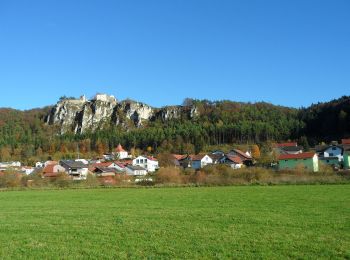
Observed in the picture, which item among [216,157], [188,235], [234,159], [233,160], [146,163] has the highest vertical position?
[216,157]

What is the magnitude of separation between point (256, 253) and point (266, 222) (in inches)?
242

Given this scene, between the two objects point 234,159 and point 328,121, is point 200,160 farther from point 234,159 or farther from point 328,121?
point 328,121

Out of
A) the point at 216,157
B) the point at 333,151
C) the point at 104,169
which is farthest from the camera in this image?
the point at 216,157

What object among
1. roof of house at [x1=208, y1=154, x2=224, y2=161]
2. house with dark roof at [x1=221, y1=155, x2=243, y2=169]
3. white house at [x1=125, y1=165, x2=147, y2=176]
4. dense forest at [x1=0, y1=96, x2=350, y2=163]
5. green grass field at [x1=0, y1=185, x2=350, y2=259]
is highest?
dense forest at [x1=0, y1=96, x2=350, y2=163]

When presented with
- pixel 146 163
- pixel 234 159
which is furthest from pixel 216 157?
pixel 146 163

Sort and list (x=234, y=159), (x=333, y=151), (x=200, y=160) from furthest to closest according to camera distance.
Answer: (x=200, y=160) < (x=234, y=159) < (x=333, y=151)

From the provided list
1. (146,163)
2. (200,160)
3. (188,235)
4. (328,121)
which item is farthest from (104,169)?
(328,121)

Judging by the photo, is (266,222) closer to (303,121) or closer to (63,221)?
(63,221)

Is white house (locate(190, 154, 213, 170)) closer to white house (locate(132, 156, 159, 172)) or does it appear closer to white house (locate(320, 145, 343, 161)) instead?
white house (locate(132, 156, 159, 172))

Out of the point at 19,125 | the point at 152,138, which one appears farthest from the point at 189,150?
the point at 19,125

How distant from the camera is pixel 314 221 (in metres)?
17.3

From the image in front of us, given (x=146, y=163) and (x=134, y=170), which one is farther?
(x=146, y=163)

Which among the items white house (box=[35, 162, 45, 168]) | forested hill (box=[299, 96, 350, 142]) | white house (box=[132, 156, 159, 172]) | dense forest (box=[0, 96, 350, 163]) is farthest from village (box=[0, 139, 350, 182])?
forested hill (box=[299, 96, 350, 142])

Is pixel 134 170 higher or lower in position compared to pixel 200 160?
lower
